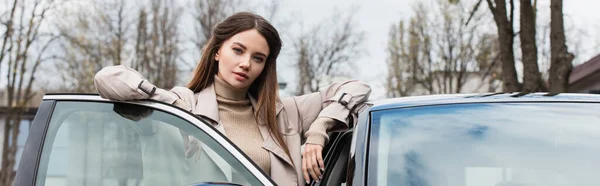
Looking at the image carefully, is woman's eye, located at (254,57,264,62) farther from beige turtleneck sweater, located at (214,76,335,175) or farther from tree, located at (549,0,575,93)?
tree, located at (549,0,575,93)

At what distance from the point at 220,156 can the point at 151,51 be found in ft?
79.8

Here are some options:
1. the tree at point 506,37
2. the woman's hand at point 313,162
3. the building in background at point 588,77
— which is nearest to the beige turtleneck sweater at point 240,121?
the woman's hand at point 313,162

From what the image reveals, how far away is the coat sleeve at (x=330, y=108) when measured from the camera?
3.32m

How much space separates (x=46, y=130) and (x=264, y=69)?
3.56ft

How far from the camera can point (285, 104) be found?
3.70m

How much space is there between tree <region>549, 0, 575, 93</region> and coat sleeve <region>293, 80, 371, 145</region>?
305 inches

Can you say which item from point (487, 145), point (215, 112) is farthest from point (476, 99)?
point (215, 112)

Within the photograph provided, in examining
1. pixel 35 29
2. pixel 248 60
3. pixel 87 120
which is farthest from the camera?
pixel 35 29

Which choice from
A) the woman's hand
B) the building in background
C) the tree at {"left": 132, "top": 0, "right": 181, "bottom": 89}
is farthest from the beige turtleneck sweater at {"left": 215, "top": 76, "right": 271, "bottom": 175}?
the tree at {"left": 132, "top": 0, "right": 181, "bottom": 89}

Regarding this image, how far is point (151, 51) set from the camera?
1048 inches

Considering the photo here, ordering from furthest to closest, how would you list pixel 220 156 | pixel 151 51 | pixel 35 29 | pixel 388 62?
pixel 388 62 < pixel 151 51 < pixel 35 29 < pixel 220 156

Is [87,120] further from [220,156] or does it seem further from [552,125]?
[552,125]

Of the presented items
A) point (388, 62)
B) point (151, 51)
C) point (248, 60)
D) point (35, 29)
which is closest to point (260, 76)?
point (248, 60)

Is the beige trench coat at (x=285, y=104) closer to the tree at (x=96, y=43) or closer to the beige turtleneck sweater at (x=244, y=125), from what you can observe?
the beige turtleneck sweater at (x=244, y=125)
